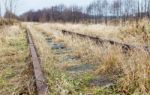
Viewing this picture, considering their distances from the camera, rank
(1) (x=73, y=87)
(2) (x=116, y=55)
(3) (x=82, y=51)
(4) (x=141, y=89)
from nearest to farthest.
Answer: (4) (x=141, y=89), (1) (x=73, y=87), (2) (x=116, y=55), (3) (x=82, y=51)

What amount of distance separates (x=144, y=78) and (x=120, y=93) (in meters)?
0.38

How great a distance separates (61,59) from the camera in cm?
743

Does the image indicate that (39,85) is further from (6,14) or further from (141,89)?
(6,14)

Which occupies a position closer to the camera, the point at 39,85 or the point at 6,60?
the point at 39,85

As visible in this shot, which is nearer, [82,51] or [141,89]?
[141,89]

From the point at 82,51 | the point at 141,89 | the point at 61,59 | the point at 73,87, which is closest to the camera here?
the point at 141,89

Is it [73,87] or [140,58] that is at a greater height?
[140,58]

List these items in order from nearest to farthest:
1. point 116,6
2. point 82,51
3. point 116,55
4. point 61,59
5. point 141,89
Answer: point 141,89 → point 116,55 → point 61,59 → point 82,51 → point 116,6

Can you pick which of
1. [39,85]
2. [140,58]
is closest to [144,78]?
[140,58]

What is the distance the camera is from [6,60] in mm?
7574

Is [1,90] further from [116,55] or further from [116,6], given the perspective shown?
[116,6]

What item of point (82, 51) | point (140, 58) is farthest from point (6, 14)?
point (140, 58)

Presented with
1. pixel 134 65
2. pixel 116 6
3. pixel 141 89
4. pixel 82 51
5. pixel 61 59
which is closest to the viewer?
pixel 141 89

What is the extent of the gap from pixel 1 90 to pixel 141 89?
1.91m
